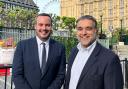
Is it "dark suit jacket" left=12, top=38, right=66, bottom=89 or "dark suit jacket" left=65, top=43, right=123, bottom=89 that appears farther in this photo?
"dark suit jacket" left=12, top=38, right=66, bottom=89

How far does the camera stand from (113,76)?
3.09 meters

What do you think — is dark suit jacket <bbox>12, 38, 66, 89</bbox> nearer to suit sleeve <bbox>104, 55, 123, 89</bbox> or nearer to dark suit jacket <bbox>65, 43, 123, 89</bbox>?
dark suit jacket <bbox>65, 43, 123, 89</bbox>

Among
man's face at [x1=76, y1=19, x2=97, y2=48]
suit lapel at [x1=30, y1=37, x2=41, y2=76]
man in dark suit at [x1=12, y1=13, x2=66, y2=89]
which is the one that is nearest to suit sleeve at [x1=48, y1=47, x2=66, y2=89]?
man in dark suit at [x1=12, y1=13, x2=66, y2=89]

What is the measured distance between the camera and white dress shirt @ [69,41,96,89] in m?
3.23

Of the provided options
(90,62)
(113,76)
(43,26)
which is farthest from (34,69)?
(113,76)

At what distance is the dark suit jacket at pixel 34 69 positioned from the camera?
3.74m

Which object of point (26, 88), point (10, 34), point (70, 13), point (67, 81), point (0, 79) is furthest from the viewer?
point (70, 13)

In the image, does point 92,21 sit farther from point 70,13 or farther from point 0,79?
point 70,13

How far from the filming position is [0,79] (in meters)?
Answer: 9.04

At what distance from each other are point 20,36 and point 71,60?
16899 millimetres

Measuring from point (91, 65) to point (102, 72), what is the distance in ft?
0.41

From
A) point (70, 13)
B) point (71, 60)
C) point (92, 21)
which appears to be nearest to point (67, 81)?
point (71, 60)

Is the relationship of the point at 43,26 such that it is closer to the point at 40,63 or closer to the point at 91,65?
the point at 40,63

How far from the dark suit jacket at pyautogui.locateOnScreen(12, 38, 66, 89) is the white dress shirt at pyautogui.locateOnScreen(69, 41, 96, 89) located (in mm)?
527
